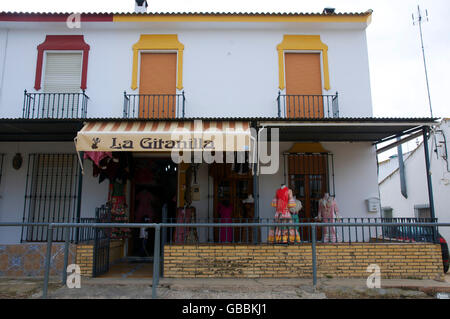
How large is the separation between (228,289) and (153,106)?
19.7ft

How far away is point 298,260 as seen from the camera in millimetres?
7504

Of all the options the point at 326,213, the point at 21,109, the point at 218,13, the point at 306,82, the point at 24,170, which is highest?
the point at 218,13

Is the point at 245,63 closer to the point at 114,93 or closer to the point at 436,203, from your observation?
the point at 114,93

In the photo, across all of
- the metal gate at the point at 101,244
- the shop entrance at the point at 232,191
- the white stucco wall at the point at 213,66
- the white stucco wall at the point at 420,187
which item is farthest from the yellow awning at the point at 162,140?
the white stucco wall at the point at 420,187

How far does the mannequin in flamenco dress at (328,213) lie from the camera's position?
354 inches

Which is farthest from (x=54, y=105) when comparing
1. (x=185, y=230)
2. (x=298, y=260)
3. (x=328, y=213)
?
(x=328, y=213)

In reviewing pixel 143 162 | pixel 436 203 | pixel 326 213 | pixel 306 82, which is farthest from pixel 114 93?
pixel 436 203

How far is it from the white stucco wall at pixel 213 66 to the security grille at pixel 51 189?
166 cm

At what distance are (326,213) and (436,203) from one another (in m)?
7.01

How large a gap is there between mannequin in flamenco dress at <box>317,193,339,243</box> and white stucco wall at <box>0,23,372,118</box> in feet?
9.22

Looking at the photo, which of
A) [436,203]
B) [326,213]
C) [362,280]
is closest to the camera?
[362,280]

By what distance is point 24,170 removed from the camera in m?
9.97

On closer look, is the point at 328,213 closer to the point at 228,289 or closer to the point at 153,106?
the point at 228,289

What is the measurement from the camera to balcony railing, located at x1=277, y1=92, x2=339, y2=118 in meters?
10.2
